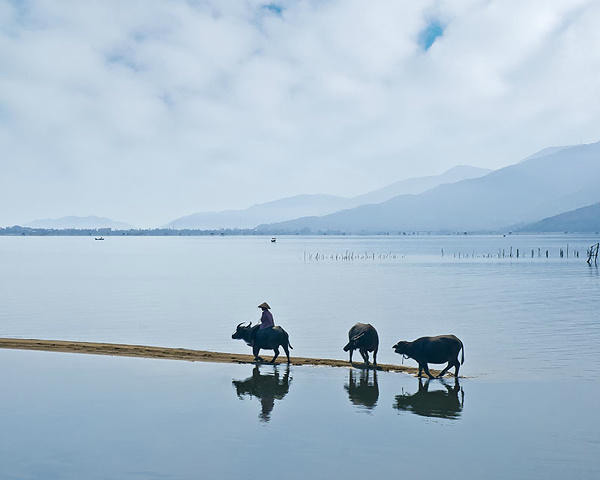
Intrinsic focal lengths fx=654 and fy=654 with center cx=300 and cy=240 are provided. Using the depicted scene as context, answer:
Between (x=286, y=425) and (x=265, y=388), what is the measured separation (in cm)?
418

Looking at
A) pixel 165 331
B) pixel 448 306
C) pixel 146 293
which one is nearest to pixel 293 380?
pixel 165 331

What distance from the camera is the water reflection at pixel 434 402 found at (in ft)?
58.2

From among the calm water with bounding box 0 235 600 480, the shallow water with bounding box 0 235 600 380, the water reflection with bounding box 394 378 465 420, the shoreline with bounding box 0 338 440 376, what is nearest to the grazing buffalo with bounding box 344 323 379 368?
the shoreline with bounding box 0 338 440 376

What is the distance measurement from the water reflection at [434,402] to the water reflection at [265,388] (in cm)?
354

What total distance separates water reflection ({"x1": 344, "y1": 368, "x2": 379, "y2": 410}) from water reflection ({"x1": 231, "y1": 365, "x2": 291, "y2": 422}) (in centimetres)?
202

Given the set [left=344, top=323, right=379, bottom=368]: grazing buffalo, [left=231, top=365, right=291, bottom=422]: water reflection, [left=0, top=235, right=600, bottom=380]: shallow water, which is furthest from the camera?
[left=0, top=235, right=600, bottom=380]: shallow water

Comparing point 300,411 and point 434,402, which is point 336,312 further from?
point 300,411

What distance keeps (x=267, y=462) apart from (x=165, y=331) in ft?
82.6

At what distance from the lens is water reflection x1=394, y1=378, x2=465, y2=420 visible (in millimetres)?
17750

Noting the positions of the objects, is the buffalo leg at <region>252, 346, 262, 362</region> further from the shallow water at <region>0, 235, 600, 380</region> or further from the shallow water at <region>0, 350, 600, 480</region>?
the shallow water at <region>0, 235, 600, 380</region>

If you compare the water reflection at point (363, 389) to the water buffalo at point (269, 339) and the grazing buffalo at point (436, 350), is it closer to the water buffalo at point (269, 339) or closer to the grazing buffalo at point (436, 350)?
the grazing buffalo at point (436, 350)

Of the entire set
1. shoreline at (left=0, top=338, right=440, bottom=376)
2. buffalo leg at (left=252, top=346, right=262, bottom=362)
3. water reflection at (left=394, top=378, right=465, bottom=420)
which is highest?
buffalo leg at (left=252, top=346, right=262, bottom=362)

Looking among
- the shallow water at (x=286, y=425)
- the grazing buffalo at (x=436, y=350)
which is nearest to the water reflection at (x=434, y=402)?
the shallow water at (x=286, y=425)

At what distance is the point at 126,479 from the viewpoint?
41.8 feet
